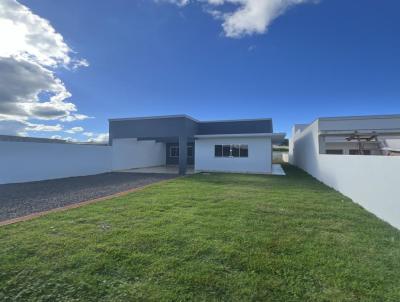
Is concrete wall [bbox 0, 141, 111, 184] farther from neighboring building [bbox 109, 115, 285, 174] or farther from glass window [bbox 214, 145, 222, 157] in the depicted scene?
glass window [bbox 214, 145, 222, 157]

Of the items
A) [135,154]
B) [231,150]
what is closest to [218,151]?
[231,150]

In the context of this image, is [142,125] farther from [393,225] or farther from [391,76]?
[391,76]

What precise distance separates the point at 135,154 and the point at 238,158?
31.4 ft

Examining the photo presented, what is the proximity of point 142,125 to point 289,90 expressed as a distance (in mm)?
11402

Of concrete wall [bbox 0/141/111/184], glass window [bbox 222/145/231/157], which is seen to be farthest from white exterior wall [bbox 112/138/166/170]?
glass window [bbox 222/145/231/157]

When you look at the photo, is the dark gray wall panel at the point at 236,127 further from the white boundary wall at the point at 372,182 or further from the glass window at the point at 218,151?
the white boundary wall at the point at 372,182

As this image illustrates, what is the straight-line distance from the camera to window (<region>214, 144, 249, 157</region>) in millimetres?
16595

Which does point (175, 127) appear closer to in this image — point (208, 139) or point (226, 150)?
point (208, 139)

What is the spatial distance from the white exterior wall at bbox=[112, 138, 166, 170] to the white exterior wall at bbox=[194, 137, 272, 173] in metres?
6.15

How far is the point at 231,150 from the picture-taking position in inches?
667

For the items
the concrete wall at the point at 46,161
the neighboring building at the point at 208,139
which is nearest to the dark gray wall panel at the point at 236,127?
the neighboring building at the point at 208,139

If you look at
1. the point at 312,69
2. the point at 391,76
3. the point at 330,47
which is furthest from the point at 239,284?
the point at 391,76

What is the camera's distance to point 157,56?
12555 millimetres

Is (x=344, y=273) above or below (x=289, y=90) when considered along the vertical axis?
below
